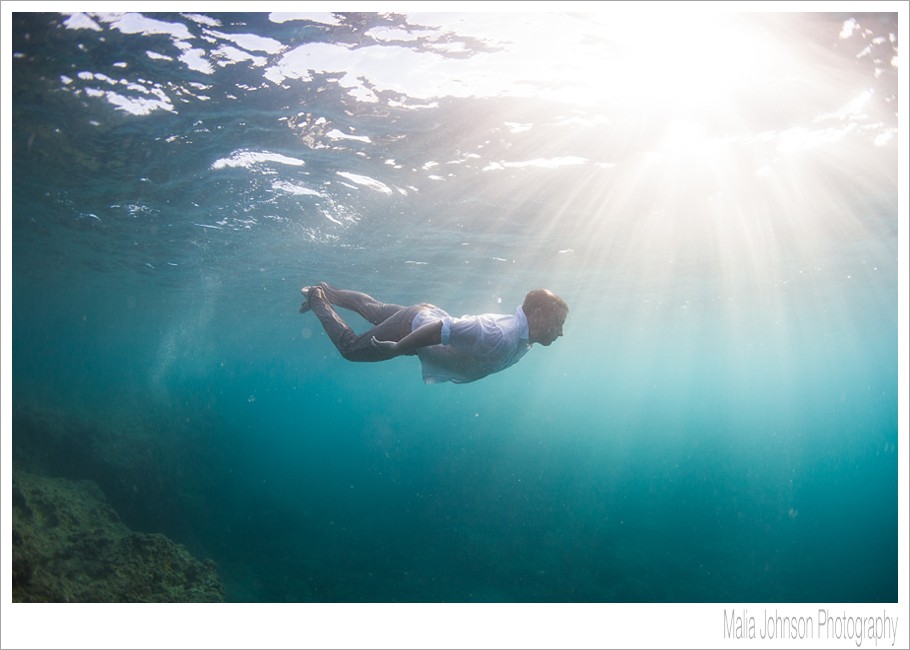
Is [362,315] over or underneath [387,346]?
underneath

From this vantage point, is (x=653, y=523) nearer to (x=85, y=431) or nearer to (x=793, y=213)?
(x=793, y=213)

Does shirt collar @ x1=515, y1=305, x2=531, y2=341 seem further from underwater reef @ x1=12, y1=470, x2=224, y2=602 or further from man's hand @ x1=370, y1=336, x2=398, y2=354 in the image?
underwater reef @ x1=12, y1=470, x2=224, y2=602

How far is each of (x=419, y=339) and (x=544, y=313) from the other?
1.59 metres

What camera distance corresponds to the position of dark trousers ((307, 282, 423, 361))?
18.8 ft

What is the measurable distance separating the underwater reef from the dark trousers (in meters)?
6.00

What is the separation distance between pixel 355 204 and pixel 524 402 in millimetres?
158763

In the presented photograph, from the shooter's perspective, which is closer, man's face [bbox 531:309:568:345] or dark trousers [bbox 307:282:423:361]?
man's face [bbox 531:309:568:345]

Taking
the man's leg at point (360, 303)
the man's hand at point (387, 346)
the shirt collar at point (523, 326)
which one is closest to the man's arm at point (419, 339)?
the man's hand at point (387, 346)

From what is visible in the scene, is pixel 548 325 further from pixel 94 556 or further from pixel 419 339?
pixel 94 556

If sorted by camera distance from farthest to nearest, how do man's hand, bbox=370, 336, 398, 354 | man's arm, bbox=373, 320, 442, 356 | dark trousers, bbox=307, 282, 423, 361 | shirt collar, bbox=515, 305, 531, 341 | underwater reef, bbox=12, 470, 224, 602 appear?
underwater reef, bbox=12, 470, 224, 602 < dark trousers, bbox=307, 282, 423, 361 < shirt collar, bbox=515, 305, 531, 341 < man's hand, bbox=370, 336, 398, 354 < man's arm, bbox=373, 320, 442, 356

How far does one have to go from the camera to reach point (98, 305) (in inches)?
1542

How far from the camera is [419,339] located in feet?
16.6

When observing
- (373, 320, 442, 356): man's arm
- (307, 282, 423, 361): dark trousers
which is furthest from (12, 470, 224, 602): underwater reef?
(373, 320, 442, 356): man's arm

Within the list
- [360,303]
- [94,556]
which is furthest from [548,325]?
[94,556]
